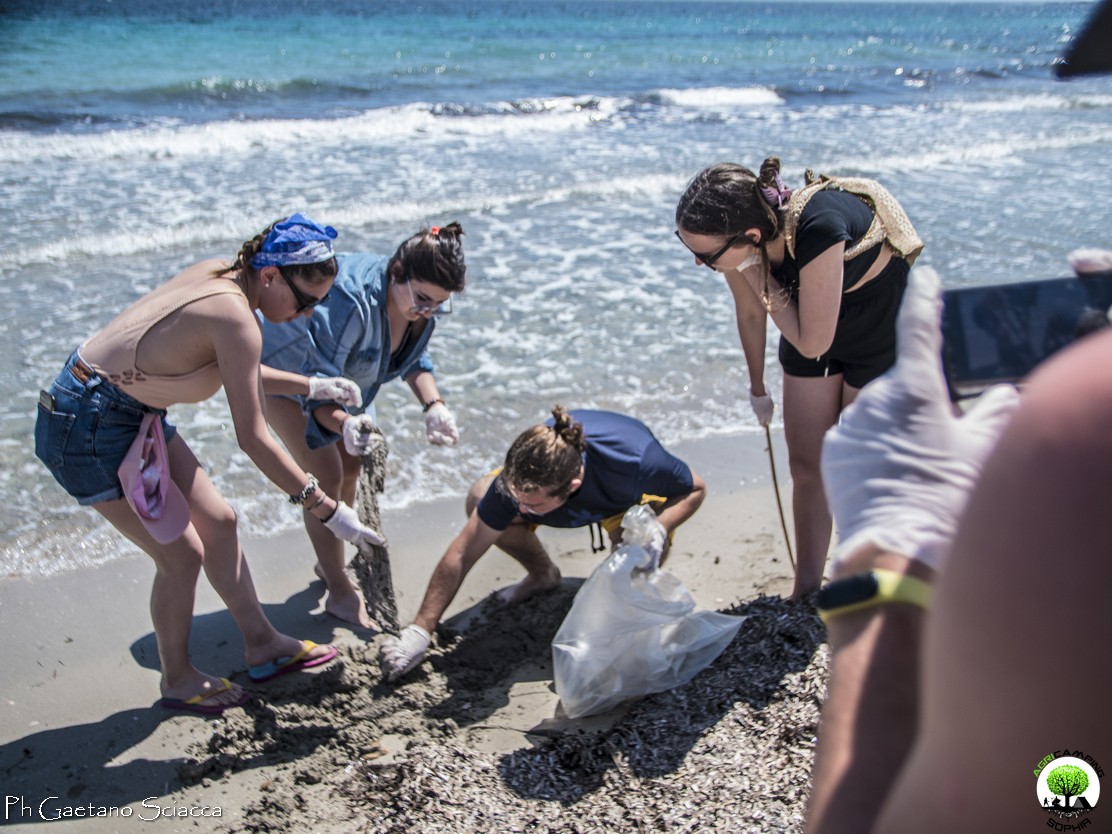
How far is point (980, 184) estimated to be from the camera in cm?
960

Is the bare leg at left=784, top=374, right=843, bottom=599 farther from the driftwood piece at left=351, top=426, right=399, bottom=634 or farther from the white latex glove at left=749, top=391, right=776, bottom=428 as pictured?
the driftwood piece at left=351, top=426, right=399, bottom=634

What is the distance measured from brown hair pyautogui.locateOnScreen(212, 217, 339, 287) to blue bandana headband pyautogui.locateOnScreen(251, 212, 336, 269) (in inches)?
0.5

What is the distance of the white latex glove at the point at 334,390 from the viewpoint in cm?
315

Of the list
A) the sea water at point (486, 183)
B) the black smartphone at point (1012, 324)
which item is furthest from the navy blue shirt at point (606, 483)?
the black smartphone at point (1012, 324)

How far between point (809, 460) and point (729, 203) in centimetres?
93

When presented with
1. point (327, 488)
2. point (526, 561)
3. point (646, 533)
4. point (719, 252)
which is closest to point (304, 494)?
point (327, 488)

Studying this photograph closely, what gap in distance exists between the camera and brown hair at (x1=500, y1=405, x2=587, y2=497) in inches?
115

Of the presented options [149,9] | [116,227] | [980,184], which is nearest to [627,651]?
[116,227]

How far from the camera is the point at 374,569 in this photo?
3.33 m

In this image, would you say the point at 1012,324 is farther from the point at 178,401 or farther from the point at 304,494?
the point at 178,401

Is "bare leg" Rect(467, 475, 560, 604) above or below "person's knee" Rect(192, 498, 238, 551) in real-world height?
below

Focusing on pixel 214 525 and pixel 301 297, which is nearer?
pixel 301 297

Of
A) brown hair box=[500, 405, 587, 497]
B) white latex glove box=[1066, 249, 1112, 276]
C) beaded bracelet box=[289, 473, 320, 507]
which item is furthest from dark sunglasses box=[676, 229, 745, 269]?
white latex glove box=[1066, 249, 1112, 276]

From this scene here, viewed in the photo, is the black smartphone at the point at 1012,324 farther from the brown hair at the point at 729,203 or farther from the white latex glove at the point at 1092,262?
the brown hair at the point at 729,203
